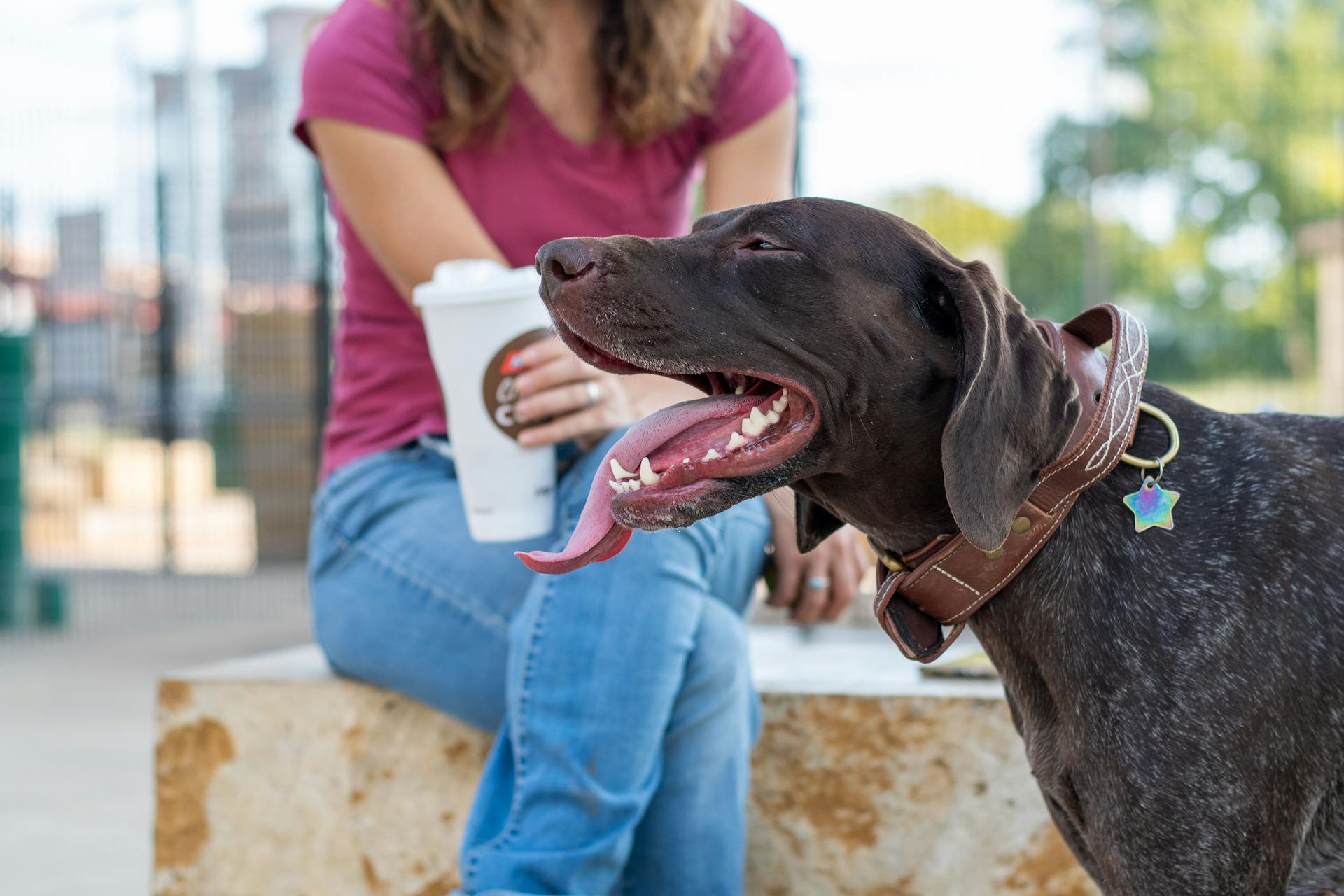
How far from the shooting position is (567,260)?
196cm

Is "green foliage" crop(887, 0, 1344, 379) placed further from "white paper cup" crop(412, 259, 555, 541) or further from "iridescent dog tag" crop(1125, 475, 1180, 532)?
"iridescent dog tag" crop(1125, 475, 1180, 532)

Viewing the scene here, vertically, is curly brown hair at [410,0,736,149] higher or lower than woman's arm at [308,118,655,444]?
higher

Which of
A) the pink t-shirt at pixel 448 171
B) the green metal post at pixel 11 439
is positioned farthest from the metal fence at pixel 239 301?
the pink t-shirt at pixel 448 171

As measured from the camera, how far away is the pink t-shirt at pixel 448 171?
2.97 meters

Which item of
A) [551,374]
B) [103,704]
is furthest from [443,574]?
[103,704]

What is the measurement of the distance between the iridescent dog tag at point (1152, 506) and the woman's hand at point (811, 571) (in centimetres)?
101

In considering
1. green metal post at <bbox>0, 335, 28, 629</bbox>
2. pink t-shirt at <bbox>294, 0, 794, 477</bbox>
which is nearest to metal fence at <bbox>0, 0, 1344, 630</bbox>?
green metal post at <bbox>0, 335, 28, 629</bbox>

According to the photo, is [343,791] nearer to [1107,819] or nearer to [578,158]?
[578,158]

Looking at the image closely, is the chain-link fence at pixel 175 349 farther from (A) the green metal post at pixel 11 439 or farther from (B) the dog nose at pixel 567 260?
(B) the dog nose at pixel 567 260

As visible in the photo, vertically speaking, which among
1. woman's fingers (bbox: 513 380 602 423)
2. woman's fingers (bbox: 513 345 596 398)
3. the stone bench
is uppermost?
woman's fingers (bbox: 513 345 596 398)

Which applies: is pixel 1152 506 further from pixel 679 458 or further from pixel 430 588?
pixel 430 588

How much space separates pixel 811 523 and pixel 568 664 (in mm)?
529

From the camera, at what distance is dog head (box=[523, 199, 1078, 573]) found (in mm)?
1937

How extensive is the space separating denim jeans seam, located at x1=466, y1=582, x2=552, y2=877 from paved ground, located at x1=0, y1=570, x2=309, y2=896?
213cm
